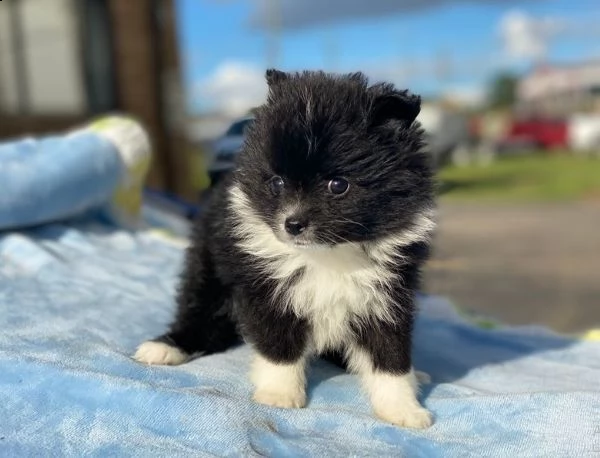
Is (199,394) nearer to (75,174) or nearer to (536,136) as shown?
(75,174)

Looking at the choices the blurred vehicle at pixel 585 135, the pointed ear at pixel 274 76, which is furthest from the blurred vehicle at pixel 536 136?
the pointed ear at pixel 274 76

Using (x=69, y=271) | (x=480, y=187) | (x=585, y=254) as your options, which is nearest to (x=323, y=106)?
(x=69, y=271)

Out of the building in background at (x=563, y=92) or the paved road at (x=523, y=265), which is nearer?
the paved road at (x=523, y=265)

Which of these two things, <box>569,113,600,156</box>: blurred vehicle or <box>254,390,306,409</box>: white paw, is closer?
<box>254,390,306,409</box>: white paw

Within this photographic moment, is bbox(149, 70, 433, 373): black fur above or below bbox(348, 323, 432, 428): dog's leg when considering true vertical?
above

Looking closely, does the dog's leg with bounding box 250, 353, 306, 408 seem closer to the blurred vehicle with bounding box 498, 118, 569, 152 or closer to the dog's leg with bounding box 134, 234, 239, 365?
the dog's leg with bounding box 134, 234, 239, 365

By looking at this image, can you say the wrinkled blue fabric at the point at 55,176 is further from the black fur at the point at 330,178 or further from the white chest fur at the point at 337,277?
the white chest fur at the point at 337,277

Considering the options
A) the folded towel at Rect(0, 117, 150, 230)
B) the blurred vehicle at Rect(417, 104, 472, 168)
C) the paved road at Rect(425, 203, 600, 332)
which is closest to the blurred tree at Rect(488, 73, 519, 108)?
the blurred vehicle at Rect(417, 104, 472, 168)

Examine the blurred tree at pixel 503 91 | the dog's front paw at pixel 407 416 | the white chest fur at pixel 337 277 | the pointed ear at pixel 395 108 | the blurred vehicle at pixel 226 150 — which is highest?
the pointed ear at pixel 395 108
